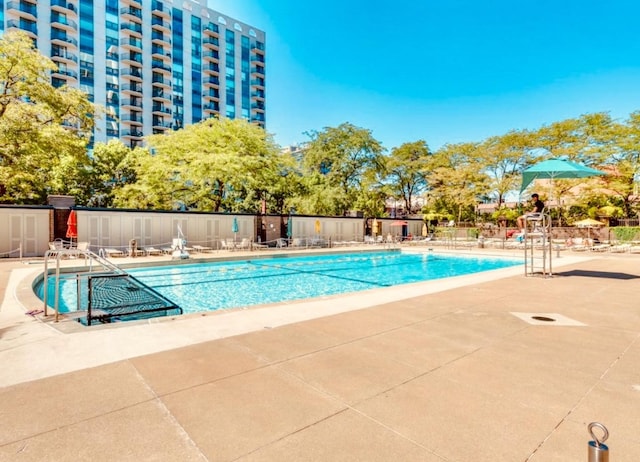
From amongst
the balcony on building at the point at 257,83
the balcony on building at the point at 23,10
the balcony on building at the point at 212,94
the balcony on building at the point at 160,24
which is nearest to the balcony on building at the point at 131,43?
the balcony on building at the point at 160,24

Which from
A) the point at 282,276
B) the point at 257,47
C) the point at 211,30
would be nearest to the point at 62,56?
the point at 211,30

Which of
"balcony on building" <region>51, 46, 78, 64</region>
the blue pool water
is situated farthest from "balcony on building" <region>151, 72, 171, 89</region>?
the blue pool water

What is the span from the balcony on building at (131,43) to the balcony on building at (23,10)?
11.5 metres

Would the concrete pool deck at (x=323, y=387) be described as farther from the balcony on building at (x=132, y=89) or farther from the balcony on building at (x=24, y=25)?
the balcony on building at (x=24, y=25)

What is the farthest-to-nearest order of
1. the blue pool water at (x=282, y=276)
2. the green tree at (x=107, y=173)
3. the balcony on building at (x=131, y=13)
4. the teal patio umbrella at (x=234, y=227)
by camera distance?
the balcony on building at (x=131, y=13)
the green tree at (x=107, y=173)
the teal patio umbrella at (x=234, y=227)
the blue pool water at (x=282, y=276)

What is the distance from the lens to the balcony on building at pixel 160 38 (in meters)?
63.2

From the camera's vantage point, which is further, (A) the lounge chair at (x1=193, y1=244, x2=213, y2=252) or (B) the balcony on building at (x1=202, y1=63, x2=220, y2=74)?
(B) the balcony on building at (x1=202, y1=63, x2=220, y2=74)

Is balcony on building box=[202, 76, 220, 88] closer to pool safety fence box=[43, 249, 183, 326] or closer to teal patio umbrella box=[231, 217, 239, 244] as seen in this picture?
teal patio umbrella box=[231, 217, 239, 244]

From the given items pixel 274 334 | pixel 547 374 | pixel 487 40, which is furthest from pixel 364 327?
pixel 487 40

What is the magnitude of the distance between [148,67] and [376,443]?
7430cm

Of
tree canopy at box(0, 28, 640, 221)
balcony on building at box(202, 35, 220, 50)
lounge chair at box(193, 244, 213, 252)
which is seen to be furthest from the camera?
balcony on building at box(202, 35, 220, 50)

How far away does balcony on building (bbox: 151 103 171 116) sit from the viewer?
6256cm

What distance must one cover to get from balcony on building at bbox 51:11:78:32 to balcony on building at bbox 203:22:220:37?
22.8 m

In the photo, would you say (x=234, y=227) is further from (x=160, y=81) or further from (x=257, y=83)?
(x=257, y=83)
